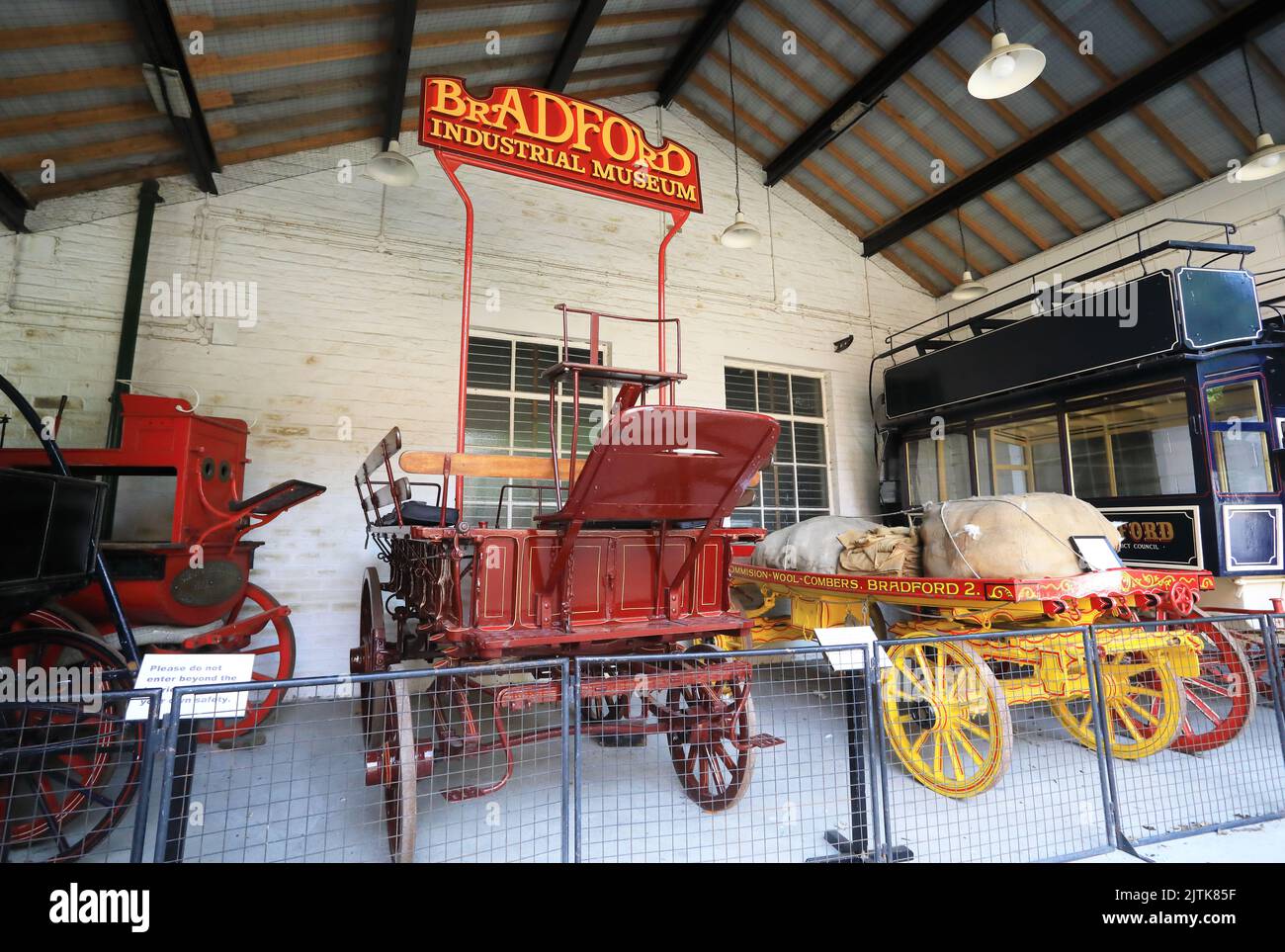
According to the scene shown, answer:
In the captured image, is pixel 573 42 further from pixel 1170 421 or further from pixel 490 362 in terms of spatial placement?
Result: pixel 1170 421

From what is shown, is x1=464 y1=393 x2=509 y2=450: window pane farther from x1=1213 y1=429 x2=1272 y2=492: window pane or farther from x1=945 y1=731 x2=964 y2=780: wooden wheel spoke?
x1=1213 y1=429 x2=1272 y2=492: window pane

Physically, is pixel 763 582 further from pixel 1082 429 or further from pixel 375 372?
pixel 375 372

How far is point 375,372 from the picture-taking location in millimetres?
6363

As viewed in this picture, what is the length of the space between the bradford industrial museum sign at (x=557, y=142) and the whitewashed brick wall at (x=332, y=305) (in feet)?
10.2

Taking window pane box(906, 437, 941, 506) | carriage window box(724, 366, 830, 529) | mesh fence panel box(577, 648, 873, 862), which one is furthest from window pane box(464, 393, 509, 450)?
window pane box(906, 437, 941, 506)

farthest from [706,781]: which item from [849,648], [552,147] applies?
[552,147]

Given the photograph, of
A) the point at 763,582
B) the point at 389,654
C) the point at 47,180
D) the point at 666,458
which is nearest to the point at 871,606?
the point at 763,582

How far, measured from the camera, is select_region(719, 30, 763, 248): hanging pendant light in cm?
670

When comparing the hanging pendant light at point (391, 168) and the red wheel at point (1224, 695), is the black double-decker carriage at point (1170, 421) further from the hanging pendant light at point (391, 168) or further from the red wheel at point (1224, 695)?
the hanging pendant light at point (391, 168)

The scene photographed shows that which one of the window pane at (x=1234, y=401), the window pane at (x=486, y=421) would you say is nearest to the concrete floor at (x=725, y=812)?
the window pane at (x=1234, y=401)

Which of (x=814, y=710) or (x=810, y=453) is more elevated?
(x=810, y=453)

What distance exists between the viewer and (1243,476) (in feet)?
16.1

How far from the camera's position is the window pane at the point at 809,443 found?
341 inches

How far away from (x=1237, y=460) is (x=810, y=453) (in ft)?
14.9
